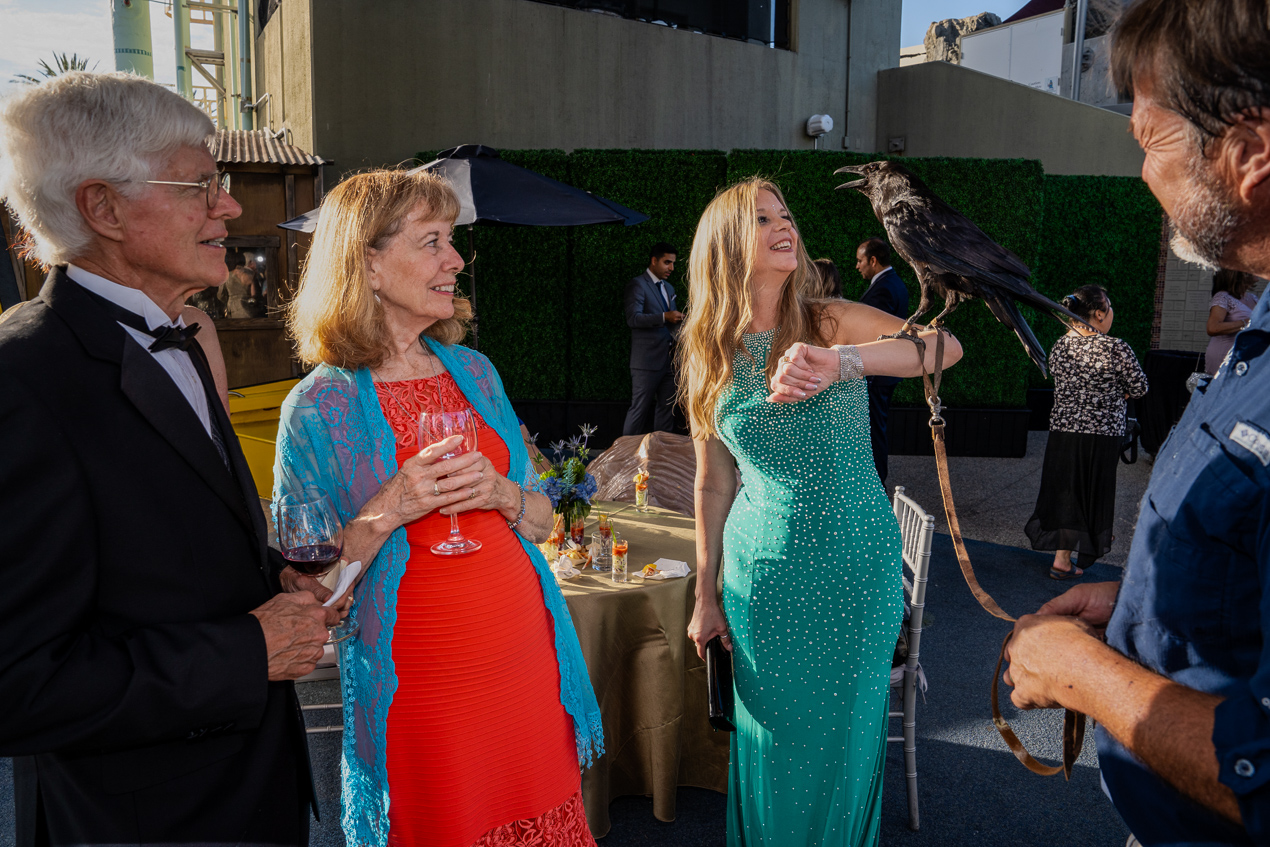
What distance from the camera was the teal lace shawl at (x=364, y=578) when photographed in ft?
5.08

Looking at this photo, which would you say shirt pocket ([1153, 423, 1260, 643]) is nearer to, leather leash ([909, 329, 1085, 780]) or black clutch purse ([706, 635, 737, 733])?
leather leash ([909, 329, 1085, 780])

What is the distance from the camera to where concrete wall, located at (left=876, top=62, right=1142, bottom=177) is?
11.0 m

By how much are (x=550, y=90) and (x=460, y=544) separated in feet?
29.9

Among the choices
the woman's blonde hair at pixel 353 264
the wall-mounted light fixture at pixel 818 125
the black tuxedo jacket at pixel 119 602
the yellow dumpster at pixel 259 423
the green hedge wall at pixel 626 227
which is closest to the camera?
the black tuxedo jacket at pixel 119 602

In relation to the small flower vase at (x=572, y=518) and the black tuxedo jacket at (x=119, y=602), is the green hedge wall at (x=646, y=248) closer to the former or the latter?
the small flower vase at (x=572, y=518)

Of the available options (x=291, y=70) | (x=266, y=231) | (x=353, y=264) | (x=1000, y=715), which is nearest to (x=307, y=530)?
(x=353, y=264)

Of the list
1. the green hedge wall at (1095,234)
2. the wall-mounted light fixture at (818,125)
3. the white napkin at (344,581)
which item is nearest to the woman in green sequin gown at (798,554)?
the white napkin at (344,581)

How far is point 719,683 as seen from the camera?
85.4 inches

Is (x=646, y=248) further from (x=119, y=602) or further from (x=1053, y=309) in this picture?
(x=119, y=602)

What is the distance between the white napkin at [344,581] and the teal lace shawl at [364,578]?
0.59 feet

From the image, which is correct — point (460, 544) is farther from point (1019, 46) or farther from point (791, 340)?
point (1019, 46)

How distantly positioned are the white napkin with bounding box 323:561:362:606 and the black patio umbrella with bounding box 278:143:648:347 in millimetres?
3923

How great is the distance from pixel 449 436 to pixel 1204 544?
46.7 inches

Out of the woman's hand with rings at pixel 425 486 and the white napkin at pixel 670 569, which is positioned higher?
the woman's hand with rings at pixel 425 486
